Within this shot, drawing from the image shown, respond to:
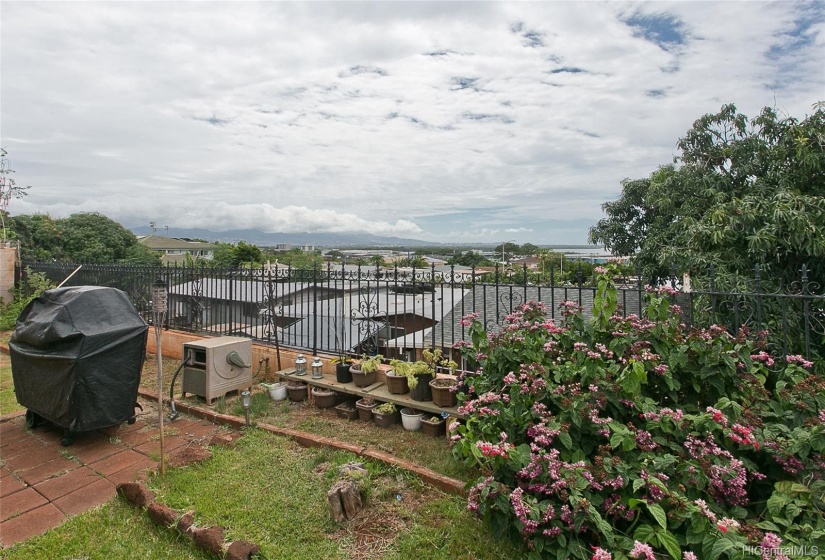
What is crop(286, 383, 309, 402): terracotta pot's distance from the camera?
493cm

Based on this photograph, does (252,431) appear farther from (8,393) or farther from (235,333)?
(8,393)

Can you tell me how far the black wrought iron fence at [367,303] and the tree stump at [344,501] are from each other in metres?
1.65

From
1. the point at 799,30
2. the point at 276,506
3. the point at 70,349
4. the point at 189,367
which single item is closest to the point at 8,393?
the point at 189,367

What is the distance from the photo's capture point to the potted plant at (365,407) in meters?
4.31

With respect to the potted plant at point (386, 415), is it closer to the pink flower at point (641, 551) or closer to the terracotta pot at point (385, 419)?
the terracotta pot at point (385, 419)

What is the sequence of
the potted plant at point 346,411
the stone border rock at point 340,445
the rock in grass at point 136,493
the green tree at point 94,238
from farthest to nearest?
the green tree at point 94,238 < the potted plant at point 346,411 < the stone border rock at point 340,445 < the rock in grass at point 136,493

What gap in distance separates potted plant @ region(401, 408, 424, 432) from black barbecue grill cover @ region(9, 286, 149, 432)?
2.68 m

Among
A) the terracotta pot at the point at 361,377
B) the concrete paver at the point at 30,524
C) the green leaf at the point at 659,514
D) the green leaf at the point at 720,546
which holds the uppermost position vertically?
the green leaf at the point at 659,514

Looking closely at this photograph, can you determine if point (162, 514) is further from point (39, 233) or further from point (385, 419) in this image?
point (39, 233)

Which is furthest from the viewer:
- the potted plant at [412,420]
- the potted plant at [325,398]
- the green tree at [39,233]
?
the green tree at [39,233]

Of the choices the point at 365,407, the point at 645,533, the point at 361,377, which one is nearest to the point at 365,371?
the point at 361,377

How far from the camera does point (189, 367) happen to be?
5055 millimetres

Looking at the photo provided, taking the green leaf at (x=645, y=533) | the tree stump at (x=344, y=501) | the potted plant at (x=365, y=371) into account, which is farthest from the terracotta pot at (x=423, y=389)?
the green leaf at (x=645, y=533)

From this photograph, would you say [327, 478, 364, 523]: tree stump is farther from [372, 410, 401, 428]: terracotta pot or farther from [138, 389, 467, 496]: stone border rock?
[372, 410, 401, 428]: terracotta pot
